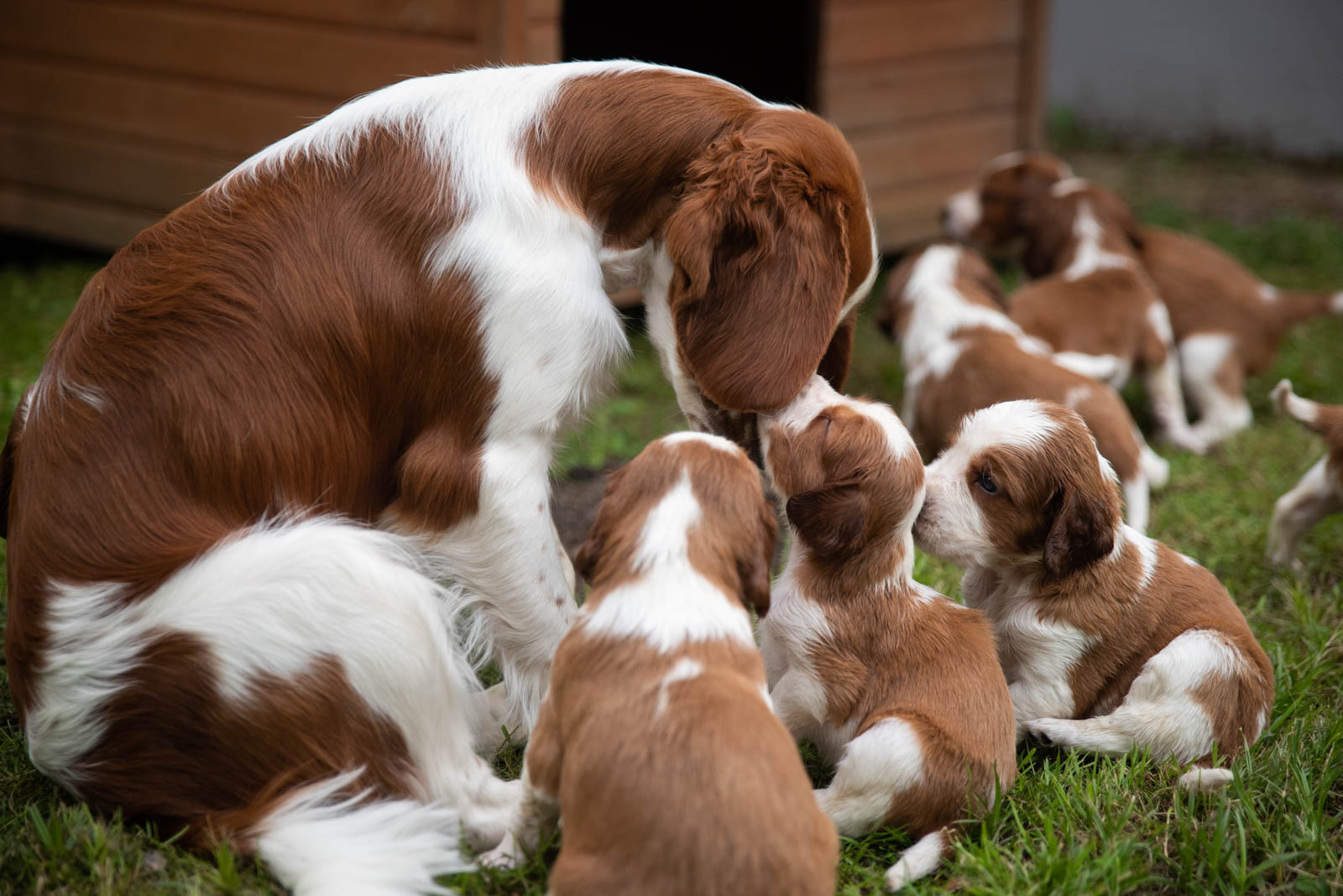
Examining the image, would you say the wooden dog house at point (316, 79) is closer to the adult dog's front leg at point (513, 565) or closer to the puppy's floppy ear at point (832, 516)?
the adult dog's front leg at point (513, 565)

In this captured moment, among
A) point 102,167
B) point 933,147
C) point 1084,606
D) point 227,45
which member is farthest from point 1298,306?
point 102,167


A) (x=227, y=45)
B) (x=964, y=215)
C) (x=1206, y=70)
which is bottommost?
(x=1206, y=70)

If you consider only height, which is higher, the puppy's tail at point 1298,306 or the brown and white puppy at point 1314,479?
the brown and white puppy at point 1314,479

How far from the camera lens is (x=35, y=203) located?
23.4ft

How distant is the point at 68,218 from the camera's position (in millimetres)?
7043

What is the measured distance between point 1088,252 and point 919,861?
3.94 meters

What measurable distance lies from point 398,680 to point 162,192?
507 centimetres

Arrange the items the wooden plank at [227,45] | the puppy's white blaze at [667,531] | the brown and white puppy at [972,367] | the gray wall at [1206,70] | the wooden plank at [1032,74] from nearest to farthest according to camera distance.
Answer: the puppy's white blaze at [667,531] < the brown and white puppy at [972,367] < the wooden plank at [227,45] < the wooden plank at [1032,74] < the gray wall at [1206,70]

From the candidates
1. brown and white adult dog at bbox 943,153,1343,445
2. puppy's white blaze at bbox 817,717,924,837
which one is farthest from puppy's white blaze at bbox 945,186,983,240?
puppy's white blaze at bbox 817,717,924,837

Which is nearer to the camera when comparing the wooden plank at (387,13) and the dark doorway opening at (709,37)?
the wooden plank at (387,13)

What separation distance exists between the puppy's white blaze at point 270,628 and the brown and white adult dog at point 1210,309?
4203mm

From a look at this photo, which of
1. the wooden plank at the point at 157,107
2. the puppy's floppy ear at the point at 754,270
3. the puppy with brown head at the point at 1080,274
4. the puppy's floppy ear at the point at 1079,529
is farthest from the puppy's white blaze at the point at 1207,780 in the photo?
the wooden plank at the point at 157,107

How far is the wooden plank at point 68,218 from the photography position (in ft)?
22.3

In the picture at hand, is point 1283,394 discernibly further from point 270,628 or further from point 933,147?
point 933,147
